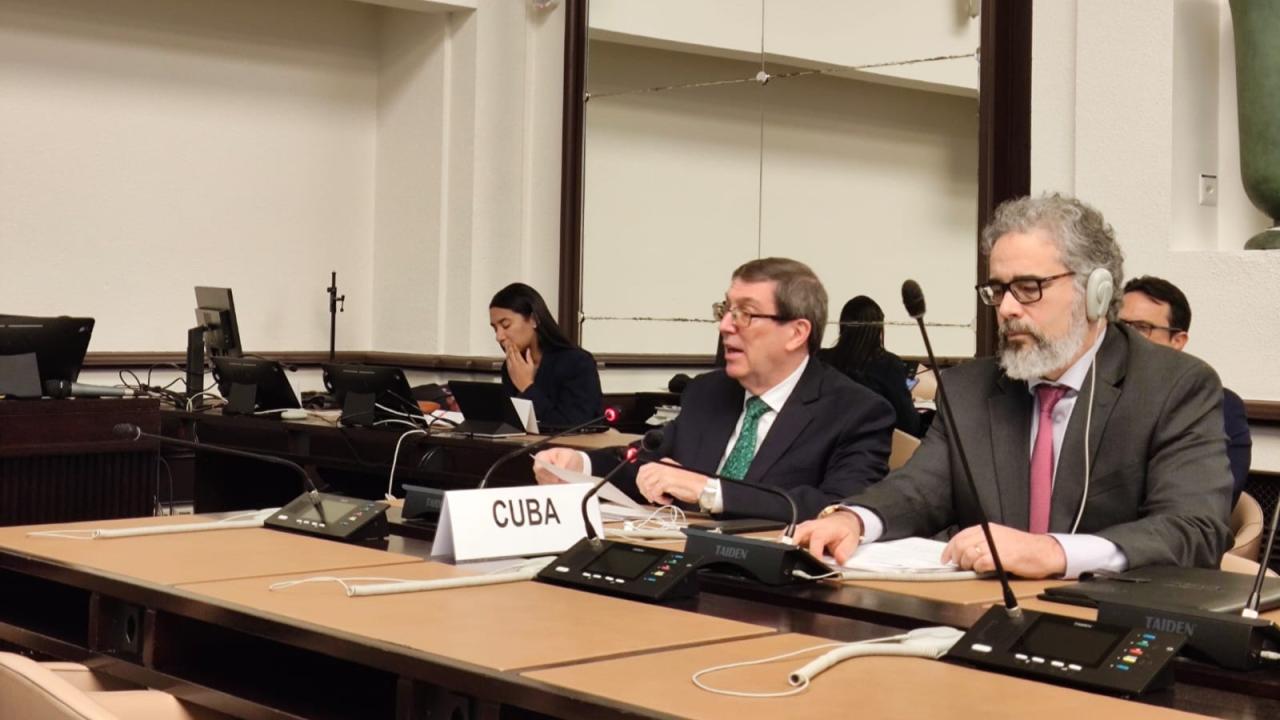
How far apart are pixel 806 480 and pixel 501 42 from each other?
15.5ft

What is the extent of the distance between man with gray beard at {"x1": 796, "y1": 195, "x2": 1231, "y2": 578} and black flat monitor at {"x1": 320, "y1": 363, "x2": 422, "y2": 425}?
276 cm

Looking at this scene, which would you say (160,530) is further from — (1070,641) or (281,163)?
(281,163)

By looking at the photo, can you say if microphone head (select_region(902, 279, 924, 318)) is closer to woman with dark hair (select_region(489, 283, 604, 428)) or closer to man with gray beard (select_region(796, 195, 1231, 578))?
man with gray beard (select_region(796, 195, 1231, 578))

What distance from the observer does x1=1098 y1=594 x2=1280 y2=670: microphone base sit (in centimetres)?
168

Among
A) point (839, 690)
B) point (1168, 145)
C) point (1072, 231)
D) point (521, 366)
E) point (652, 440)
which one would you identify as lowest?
point (839, 690)

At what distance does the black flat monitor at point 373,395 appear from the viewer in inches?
208

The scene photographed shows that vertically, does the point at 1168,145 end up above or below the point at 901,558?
above

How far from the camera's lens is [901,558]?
8.12 ft

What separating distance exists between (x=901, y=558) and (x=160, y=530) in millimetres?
1321

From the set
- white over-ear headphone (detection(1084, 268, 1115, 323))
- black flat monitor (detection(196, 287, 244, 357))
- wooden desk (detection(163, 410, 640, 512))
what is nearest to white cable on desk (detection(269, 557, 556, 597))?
white over-ear headphone (detection(1084, 268, 1115, 323))

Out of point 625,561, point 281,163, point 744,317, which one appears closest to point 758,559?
point 625,561

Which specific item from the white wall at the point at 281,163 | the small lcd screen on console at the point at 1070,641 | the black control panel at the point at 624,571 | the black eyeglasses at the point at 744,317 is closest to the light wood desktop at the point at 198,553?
the black control panel at the point at 624,571

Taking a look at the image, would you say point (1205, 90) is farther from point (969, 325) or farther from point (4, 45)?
point (4, 45)

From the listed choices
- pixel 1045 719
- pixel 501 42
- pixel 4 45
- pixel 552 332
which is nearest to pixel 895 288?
pixel 552 332
